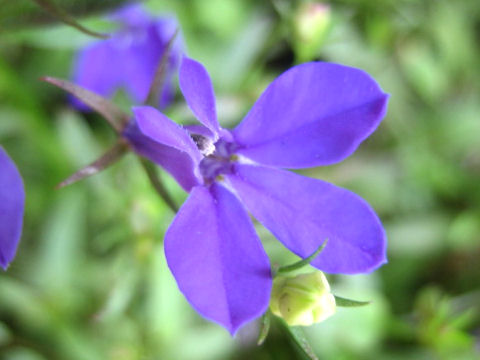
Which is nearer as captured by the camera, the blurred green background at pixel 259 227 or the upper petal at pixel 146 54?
the blurred green background at pixel 259 227

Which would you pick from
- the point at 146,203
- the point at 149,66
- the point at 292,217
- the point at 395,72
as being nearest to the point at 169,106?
the point at 149,66

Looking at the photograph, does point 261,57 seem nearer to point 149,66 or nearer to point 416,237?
point 149,66

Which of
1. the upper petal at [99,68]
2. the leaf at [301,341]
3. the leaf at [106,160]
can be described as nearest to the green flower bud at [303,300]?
the leaf at [301,341]

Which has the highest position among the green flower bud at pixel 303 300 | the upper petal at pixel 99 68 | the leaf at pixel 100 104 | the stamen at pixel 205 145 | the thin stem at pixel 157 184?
the upper petal at pixel 99 68

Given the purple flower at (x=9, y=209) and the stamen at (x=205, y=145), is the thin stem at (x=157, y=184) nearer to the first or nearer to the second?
the stamen at (x=205, y=145)

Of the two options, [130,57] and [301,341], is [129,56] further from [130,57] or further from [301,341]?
[301,341]

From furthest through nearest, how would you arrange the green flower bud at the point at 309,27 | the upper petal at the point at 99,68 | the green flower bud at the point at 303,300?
the upper petal at the point at 99,68, the green flower bud at the point at 309,27, the green flower bud at the point at 303,300

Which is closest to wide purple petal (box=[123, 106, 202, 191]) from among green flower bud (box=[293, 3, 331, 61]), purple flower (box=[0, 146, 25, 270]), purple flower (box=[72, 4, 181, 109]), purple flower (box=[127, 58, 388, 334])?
purple flower (box=[127, 58, 388, 334])
